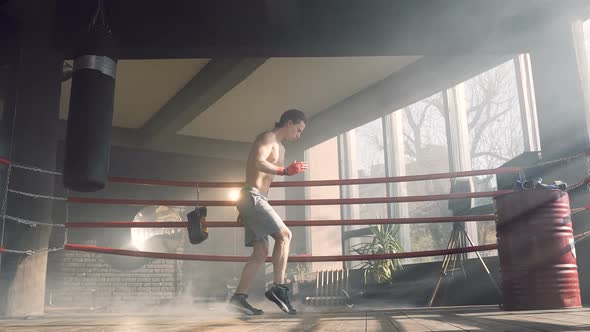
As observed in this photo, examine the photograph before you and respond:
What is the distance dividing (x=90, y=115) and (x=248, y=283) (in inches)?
55.2

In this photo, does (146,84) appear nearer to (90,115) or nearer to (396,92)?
(396,92)

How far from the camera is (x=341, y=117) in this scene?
6.95m

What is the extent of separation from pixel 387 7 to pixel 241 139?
4695 mm

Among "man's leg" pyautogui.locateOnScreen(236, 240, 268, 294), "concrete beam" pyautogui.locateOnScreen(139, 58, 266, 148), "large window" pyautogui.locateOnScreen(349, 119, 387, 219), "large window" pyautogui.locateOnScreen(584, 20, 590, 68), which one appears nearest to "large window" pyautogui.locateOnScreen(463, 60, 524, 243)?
"large window" pyautogui.locateOnScreen(584, 20, 590, 68)

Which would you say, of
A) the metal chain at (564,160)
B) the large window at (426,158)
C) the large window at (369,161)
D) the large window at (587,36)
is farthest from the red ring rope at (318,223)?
the large window at (369,161)

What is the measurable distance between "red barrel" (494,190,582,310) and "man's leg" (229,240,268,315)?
1461 mm

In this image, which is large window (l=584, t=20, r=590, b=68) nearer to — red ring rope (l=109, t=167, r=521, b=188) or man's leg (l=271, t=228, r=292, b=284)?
red ring rope (l=109, t=167, r=521, b=188)

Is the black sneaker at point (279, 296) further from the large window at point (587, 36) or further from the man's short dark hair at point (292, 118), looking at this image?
the large window at point (587, 36)

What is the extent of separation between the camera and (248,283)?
10.8ft

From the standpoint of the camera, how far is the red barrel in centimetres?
297

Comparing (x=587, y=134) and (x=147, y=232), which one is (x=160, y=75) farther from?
(x=587, y=134)

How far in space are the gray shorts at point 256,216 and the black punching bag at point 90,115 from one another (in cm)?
87

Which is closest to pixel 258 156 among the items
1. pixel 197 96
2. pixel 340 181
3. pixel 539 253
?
pixel 340 181

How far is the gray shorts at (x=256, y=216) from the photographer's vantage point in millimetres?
3281
